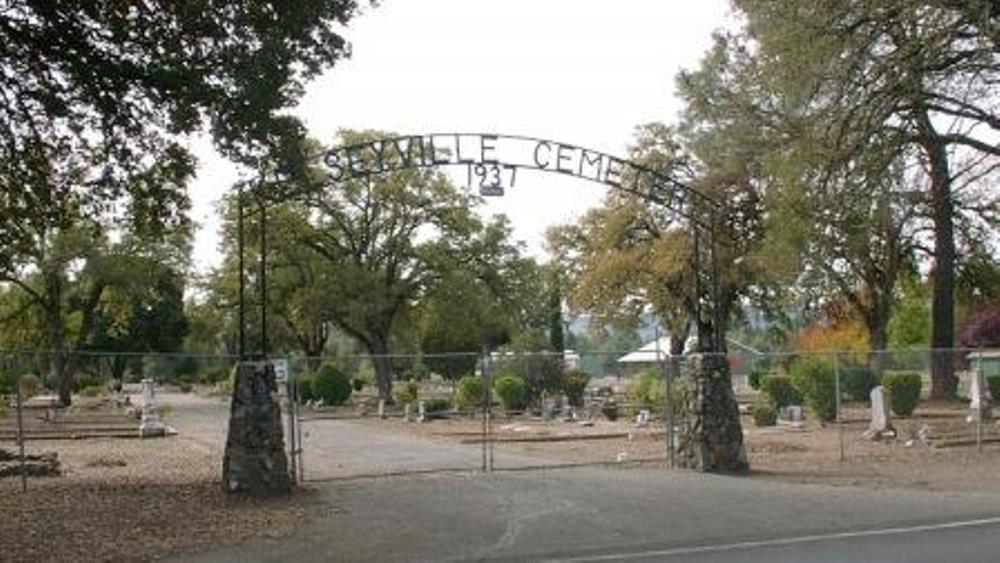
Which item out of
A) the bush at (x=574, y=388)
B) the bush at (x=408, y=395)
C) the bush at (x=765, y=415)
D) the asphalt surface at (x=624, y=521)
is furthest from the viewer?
the bush at (x=408, y=395)

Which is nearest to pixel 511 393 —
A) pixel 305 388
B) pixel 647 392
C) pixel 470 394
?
pixel 470 394

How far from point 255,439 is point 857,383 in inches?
1040

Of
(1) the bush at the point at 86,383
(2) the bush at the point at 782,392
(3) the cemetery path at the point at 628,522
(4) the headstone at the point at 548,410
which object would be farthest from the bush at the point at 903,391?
(1) the bush at the point at 86,383

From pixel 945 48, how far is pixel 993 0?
1.59 m

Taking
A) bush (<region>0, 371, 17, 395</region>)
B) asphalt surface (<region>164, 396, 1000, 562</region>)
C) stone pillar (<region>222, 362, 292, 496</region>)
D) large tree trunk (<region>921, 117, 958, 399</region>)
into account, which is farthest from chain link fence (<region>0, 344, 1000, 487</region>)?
asphalt surface (<region>164, 396, 1000, 562</region>)

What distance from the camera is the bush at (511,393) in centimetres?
4169

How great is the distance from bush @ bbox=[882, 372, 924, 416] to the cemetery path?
15.7 meters

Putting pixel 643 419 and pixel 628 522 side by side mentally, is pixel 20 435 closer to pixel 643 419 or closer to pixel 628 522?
pixel 628 522

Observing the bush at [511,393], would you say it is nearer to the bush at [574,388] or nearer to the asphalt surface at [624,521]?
the bush at [574,388]

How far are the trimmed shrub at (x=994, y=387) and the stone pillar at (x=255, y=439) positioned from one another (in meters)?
27.5

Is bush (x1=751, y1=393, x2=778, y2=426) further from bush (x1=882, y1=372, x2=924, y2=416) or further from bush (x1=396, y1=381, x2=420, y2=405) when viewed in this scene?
bush (x1=396, y1=381, x2=420, y2=405)

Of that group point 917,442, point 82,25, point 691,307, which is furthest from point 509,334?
point 82,25

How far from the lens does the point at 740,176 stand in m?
46.1

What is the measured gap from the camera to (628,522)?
46.4ft
